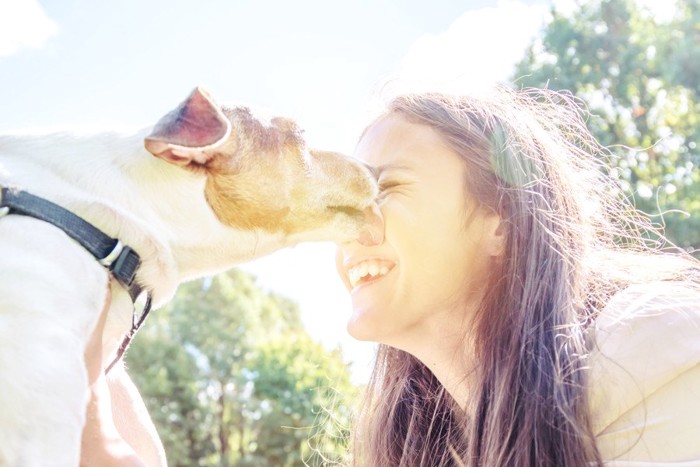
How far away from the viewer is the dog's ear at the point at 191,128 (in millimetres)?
2662

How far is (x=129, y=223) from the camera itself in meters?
2.70

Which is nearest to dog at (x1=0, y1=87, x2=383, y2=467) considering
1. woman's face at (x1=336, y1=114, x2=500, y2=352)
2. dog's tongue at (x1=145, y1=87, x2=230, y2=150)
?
dog's tongue at (x1=145, y1=87, x2=230, y2=150)

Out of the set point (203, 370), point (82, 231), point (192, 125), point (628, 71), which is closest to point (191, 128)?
point (192, 125)

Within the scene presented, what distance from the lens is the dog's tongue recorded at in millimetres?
2662

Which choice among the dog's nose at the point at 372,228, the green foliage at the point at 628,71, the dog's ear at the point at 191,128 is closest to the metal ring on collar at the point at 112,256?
the dog's ear at the point at 191,128

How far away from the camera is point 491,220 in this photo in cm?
390

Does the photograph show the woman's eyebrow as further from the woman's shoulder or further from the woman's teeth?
the woman's shoulder

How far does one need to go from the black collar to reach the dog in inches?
Answer: 0.5

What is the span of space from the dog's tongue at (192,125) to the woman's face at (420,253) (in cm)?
119

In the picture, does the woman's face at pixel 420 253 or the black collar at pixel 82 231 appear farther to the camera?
the woman's face at pixel 420 253

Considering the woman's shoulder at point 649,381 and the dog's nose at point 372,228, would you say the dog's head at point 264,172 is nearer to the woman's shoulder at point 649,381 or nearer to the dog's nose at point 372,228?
the dog's nose at point 372,228

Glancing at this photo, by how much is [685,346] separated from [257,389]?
850 inches

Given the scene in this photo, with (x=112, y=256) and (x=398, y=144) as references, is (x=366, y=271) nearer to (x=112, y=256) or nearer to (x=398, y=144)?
(x=398, y=144)

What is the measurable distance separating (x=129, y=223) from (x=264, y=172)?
66 cm
